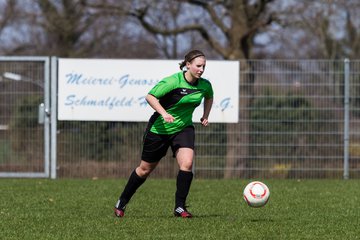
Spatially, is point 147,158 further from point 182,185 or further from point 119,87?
point 119,87

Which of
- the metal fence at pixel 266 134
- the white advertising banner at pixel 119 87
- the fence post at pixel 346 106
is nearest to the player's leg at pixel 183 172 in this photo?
the white advertising banner at pixel 119 87

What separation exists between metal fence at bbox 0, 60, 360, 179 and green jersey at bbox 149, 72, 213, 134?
7.06 metres

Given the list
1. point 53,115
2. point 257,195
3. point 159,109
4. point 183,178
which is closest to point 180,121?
point 159,109

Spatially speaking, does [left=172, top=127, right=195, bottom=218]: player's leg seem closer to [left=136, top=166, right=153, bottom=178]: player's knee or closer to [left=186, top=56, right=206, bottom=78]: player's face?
[left=136, top=166, right=153, bottom=178]: player's knee

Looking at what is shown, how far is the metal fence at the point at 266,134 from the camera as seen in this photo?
16.1 meters

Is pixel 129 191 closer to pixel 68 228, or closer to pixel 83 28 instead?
pixel 68 228

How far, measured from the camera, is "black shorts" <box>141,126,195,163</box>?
29.8 feet

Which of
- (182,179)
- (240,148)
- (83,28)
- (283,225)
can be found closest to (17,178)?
(240,148)

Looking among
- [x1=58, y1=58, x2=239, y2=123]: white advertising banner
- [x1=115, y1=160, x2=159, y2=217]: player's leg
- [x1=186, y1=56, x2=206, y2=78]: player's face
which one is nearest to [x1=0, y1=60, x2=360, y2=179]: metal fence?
[x1=58, y1=58, x2=239, y2=123]: white advertising banner

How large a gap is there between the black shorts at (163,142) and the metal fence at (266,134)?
7.02 m

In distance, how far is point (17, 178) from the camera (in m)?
16.1

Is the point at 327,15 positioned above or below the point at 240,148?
above

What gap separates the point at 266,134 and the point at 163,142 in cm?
734

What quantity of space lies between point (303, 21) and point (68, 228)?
15924 mm
